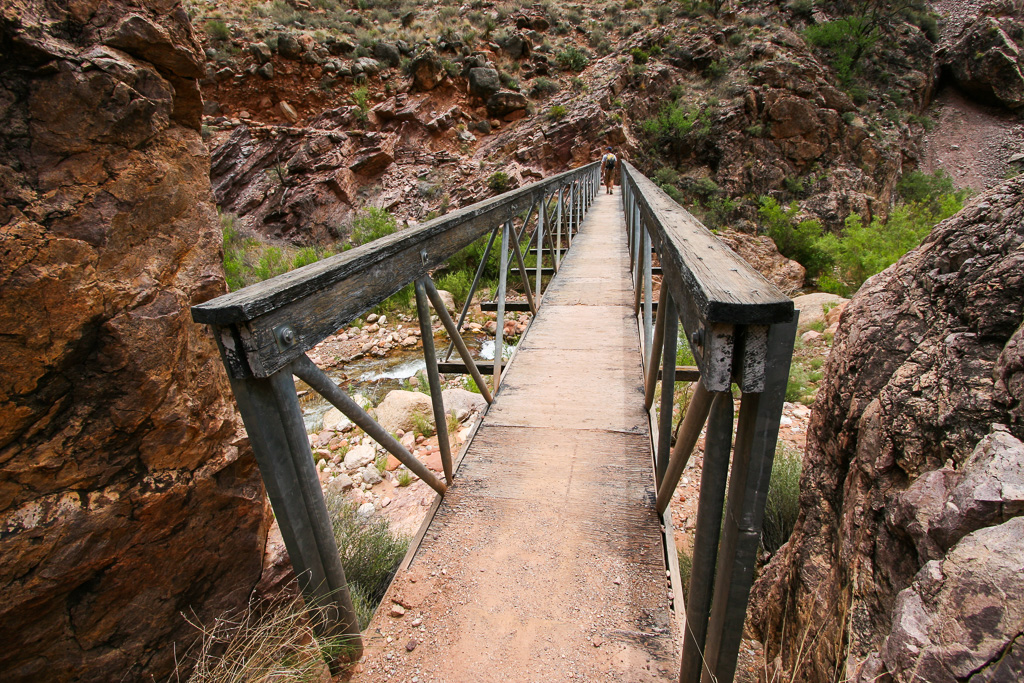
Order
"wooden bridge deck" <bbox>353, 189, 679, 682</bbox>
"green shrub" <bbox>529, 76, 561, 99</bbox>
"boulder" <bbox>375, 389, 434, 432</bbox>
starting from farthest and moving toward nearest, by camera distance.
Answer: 1. "green shrub" <bbox>529, 76, 561, 99</bbox>
2. "boulder" <bbox>375, 389, 434, 432</bbox>
3. "wooden bridge deck" <bbox>353, 189, 679, 682</bbox>

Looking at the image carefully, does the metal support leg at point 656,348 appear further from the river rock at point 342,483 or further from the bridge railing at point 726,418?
the river rock at point 342,483

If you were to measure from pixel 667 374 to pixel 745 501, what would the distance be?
0.93 m

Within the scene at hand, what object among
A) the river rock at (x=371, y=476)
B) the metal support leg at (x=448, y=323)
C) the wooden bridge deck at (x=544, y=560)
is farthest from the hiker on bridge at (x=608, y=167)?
the metal support leg at (x=448, y=323)

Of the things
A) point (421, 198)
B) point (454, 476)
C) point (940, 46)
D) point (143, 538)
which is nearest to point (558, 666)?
point (454, 476)

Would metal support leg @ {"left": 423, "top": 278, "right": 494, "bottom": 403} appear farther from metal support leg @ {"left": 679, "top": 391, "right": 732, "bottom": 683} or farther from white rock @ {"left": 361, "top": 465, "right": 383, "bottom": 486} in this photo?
white rock @ {"left": 361, "top": 465, "right": 383, "bottom": 486}

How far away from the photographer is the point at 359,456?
171 inches

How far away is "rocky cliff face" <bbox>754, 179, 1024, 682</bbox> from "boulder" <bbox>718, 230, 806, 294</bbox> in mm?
11127

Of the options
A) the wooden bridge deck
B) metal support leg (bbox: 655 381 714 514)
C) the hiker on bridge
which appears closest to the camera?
metal support leg (bbox: 655 381 714 514)

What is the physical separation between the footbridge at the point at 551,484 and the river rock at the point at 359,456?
2133mm

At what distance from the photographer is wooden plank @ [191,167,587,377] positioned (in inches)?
37.4

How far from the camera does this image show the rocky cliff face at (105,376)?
1.45 metres

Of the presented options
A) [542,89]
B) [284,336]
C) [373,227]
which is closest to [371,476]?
[284,336]

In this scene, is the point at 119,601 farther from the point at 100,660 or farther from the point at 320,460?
the point at 320,460

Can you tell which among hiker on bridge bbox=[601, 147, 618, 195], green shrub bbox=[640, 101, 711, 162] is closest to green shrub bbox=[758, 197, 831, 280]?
green shrub bbox=[640, 101, 711, 162]
